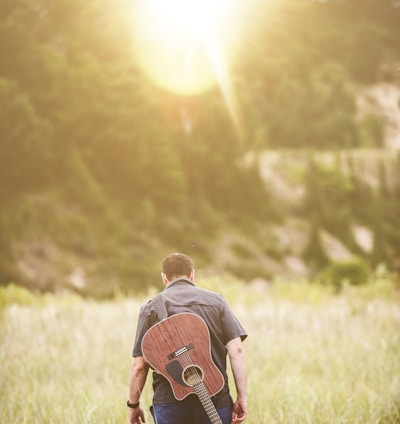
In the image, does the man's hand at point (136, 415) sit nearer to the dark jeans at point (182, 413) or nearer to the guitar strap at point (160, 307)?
the dark jeans at point (182, 413)

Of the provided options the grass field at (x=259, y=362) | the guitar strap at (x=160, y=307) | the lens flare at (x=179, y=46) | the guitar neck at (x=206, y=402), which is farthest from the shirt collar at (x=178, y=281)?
the lens flare at (x=179, y=46)

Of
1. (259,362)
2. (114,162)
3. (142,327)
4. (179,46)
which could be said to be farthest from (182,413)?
(179,46)

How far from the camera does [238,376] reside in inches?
138

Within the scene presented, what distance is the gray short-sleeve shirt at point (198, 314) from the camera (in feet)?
11.4

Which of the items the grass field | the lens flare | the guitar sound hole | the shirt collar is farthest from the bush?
the lens flare

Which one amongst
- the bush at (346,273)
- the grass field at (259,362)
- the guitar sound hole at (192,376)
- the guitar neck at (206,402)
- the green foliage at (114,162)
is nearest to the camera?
the guitar neck at (206,402)

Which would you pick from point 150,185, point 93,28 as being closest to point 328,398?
point 150,185

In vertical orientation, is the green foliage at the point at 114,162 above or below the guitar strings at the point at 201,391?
below

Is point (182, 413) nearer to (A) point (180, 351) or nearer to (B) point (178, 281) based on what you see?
(A) point (180, 351)

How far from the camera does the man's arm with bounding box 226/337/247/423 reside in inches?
138

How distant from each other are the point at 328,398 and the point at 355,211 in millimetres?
53030

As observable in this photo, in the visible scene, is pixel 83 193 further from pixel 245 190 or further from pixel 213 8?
pixel 213 8

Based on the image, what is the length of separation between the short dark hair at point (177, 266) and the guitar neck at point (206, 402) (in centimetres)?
65

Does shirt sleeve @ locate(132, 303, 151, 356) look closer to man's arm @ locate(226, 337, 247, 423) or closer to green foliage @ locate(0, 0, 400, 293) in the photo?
man's arm @ locate(226, 337, 247, 423)
